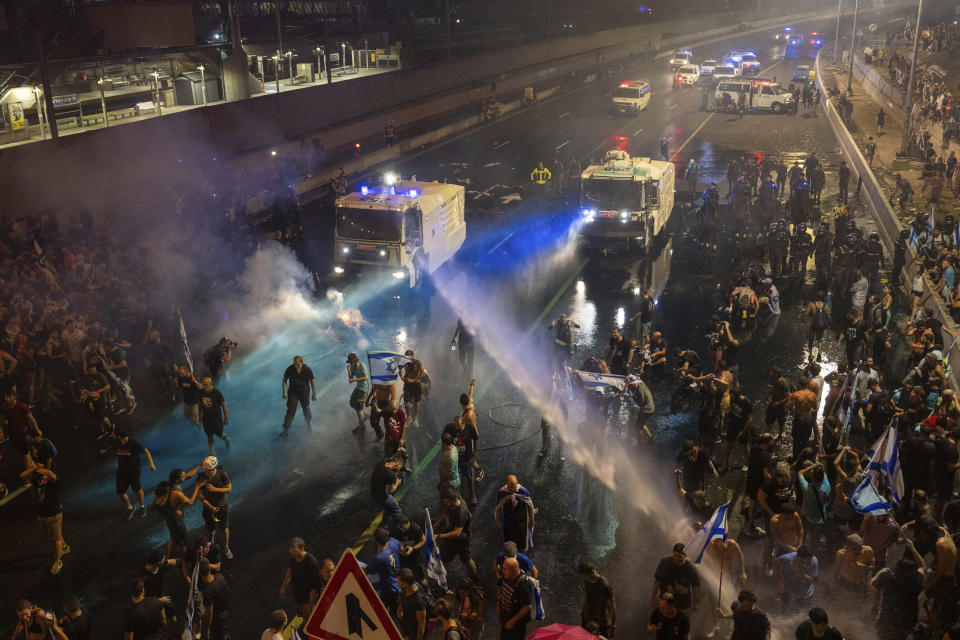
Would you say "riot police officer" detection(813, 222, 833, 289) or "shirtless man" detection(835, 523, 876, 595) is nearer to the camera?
"shirtless man" detection(835, 523, 876, 595)

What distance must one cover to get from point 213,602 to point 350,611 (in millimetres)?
4252

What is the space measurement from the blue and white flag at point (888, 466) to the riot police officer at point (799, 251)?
460 inches

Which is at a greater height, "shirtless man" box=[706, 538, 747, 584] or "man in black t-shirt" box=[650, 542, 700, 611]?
"man in black t-shirt" box=[650, 542, 700, 611]

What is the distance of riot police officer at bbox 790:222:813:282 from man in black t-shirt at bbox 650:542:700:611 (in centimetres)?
1526

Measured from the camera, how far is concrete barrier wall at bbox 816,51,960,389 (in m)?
17.0

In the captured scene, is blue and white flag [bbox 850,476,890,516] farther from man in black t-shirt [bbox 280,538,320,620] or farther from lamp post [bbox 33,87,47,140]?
lamp post [bbox 33,87,47,140]

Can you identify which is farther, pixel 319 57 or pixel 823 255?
pixel 319 57

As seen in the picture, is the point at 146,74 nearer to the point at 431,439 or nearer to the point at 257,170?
the point at 257,170

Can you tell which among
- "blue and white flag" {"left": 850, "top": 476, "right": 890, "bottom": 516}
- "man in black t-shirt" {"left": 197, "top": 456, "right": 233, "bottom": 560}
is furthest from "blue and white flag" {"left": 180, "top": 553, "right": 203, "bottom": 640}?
"blue and white flag" {"left": 850, "top": 476, "right": 890, "bottom": 516}

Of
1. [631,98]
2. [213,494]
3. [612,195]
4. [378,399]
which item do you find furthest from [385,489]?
[631,98]

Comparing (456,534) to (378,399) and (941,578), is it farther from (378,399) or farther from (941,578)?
(941,578)

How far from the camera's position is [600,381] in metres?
13.2

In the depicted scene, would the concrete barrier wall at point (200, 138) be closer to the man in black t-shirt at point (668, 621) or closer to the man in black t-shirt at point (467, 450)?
the man in black t-shirt at point (467, 450)

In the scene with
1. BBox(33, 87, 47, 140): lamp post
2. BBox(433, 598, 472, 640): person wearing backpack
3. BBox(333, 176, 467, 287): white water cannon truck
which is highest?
BBox(33, 87, 47, 140): lamp post
